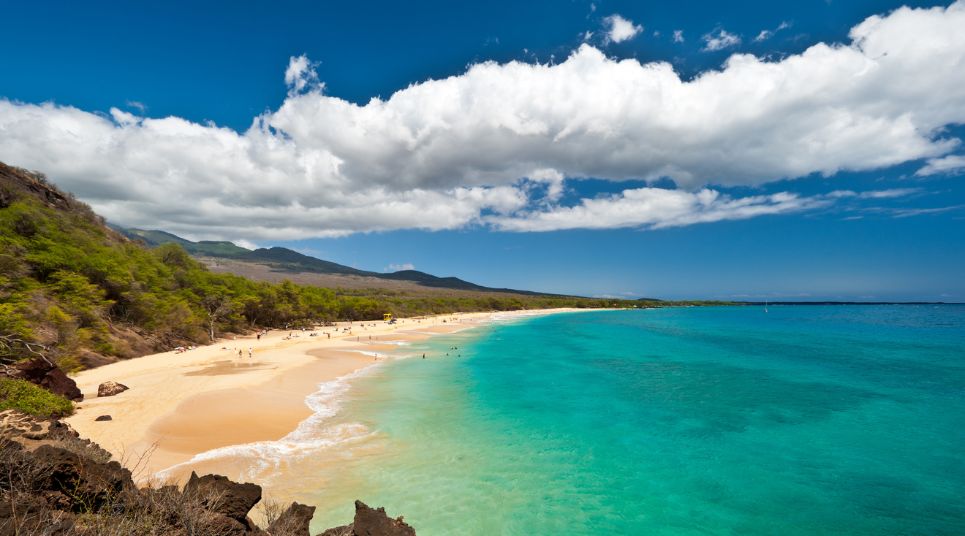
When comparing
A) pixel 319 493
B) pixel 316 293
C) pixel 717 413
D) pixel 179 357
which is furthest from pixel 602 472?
pixel 316 293

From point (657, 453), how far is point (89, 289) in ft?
A: 133

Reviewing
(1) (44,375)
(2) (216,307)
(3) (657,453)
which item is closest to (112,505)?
(3) (657,453)

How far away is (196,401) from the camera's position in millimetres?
21719

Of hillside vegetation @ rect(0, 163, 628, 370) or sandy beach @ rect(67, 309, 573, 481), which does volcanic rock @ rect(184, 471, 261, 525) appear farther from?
hillside vegetation @ rect(0, 163, 628, 370)

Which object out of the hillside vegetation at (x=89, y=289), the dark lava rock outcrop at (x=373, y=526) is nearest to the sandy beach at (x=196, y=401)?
the hillside vegetation at (x=89, y=289)

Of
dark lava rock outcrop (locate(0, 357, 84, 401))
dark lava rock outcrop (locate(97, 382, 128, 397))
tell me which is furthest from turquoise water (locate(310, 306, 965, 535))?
dark lava rock outcrop (locate(0, 357, 84, 401))

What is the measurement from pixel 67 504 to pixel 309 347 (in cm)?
4278

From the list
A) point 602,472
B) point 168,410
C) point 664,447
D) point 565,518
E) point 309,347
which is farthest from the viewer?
point 309,347

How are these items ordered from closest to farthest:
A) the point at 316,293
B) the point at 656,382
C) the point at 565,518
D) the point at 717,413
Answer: the point at 565,518, the point at 717,413, the point at 656,382, the point at 316,293

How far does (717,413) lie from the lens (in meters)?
23.8

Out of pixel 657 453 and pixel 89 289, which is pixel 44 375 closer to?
pixel 89 289

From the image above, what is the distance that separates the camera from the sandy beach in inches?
614

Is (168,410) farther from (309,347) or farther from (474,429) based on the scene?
(309,347)

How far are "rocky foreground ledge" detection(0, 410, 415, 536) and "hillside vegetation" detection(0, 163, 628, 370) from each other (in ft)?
62.3
